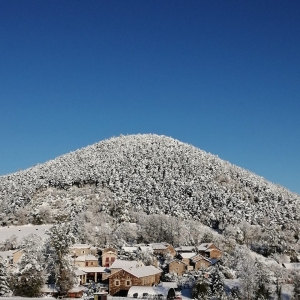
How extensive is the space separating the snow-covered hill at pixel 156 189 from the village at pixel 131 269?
3205 centimetres

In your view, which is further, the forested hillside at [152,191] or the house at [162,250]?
the forested hillside at [152,191]

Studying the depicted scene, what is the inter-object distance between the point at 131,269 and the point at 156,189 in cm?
7166

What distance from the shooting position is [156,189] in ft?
436

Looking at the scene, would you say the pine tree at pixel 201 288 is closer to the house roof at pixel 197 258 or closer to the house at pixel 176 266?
the house at pixel 176 266

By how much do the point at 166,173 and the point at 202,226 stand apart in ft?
124

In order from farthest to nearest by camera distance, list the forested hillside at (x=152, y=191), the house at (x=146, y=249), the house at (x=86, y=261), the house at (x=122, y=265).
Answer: the forested hillside at (x=152, y=191)
the house at (x=146, y=249)
the house at (x=86, y=261)
the house at (x=122, y=265)

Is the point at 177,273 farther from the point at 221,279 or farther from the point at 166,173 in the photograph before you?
the point at 166,173

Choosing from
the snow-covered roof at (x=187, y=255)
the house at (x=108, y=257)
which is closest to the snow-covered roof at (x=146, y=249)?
the house at (x=108, y=257)

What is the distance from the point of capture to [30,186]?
139 meters

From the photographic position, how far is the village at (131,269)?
53.9 metres

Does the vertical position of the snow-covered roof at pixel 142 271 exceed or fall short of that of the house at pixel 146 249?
it falls short

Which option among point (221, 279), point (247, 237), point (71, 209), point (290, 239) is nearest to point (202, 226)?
point (247, 237)

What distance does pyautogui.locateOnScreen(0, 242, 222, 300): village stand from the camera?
2123 inches

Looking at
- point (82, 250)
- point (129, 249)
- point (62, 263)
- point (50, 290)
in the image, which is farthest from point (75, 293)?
point (129, 249)
